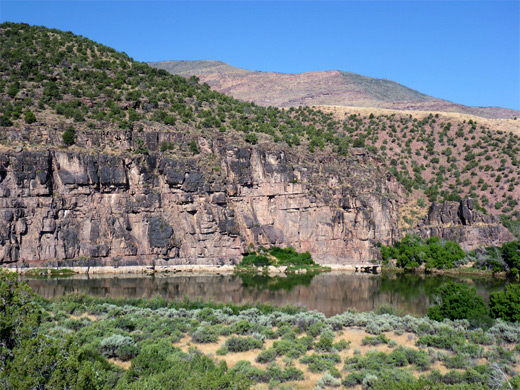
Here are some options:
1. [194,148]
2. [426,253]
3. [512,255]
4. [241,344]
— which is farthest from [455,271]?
[241,344]

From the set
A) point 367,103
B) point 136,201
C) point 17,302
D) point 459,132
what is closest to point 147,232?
point 136,201

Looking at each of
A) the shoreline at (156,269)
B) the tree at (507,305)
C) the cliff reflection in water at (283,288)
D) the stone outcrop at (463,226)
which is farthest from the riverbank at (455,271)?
the tree at (507,305)

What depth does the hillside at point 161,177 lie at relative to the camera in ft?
184

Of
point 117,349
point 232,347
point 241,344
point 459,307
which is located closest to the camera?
point 117,349

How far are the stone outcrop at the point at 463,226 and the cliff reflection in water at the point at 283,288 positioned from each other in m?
12.7

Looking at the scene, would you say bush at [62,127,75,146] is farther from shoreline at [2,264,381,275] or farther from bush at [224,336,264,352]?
bush at [224,336,264,352]

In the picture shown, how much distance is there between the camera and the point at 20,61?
73.2 m

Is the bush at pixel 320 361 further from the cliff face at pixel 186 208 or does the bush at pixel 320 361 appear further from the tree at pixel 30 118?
the tree at pixel 30 118

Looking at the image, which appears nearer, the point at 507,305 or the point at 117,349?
the point at 117,349

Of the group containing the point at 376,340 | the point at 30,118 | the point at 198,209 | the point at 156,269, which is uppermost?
the point at 30,118

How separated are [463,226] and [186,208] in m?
35.9

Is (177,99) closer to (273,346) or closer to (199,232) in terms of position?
(199,232)

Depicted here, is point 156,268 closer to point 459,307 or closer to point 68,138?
point 68,138

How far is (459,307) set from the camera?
31688 millimetres
